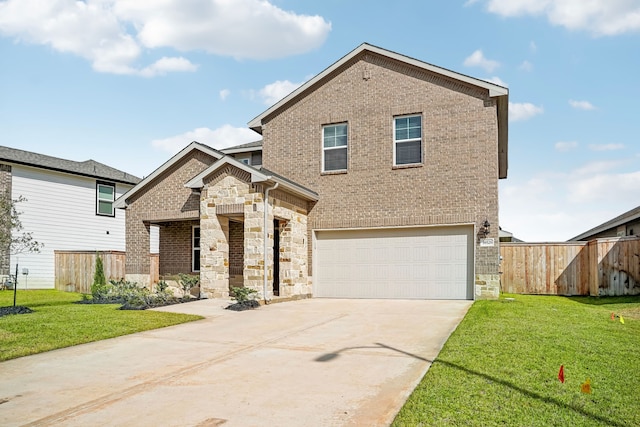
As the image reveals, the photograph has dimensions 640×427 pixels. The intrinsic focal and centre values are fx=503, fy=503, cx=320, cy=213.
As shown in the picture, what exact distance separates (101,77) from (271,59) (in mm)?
5236

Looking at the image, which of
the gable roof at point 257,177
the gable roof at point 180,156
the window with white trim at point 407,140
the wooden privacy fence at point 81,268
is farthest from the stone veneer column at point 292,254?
the wooden privacy fence at point 81,268

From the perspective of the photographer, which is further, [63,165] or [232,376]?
[63,165]

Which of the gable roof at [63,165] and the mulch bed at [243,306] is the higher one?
the gable roof at [63,165]

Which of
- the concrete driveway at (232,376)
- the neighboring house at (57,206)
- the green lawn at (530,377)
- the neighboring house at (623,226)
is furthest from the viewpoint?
the neighboring house at (57,206)

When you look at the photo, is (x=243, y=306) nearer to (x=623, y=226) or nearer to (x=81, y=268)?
(x=81, y=268)

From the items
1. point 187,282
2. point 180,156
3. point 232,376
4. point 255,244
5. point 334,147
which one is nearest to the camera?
point 232,376

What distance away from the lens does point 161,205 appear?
17.5 metres

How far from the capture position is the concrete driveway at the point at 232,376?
4703 millimetres

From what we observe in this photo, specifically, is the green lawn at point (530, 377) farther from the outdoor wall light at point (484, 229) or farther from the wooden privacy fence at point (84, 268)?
the wooden privacy fence at point (84, 268)

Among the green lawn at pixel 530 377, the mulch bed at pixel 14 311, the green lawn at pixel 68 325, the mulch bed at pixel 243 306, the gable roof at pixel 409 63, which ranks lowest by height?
the mulch bed at pixel 243 306

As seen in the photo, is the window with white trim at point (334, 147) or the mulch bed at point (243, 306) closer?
the mulch bed at point (243, 306)

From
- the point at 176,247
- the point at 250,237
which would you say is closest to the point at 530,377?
the point at 250,237

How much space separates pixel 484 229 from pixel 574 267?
4.74 meters

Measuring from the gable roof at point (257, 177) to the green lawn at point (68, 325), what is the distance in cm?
432
